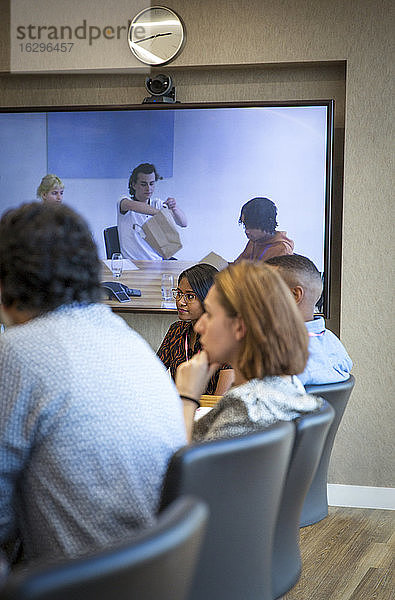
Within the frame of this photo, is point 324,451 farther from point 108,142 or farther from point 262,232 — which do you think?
point 108,142

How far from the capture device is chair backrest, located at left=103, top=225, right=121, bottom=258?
474 centimetres

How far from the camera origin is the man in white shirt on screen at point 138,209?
471cm

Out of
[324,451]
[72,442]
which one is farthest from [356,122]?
[72,442]

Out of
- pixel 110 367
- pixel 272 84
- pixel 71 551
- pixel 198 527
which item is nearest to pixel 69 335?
pixel 110 367

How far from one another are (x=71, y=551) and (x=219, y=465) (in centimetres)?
31

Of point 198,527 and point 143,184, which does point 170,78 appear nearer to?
point 143,184

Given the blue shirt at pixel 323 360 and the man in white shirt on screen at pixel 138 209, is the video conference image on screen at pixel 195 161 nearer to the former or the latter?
the man in white shirt on screen at pixel 138 209

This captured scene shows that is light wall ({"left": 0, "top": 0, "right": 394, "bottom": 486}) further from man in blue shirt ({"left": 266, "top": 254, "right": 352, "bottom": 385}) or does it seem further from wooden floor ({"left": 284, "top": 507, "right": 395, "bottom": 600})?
man in blue shirt ({"left": 266, "top": 254, "right": 352, "bottom": 385})

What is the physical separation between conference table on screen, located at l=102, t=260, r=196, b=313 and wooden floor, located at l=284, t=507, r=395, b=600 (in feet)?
4.98

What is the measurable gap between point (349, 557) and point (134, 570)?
310cm

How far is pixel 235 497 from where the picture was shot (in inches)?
58.4

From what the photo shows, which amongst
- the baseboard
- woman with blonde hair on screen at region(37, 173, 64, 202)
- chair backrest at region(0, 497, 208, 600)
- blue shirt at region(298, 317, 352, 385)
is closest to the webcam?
woman with blonde hair on screen at region(37, 173, 64, 202)

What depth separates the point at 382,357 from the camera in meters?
4.51

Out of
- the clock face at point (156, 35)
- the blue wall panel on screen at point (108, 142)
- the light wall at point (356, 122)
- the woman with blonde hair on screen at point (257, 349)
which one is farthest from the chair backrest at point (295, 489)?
the clock face at point (156, 35)
